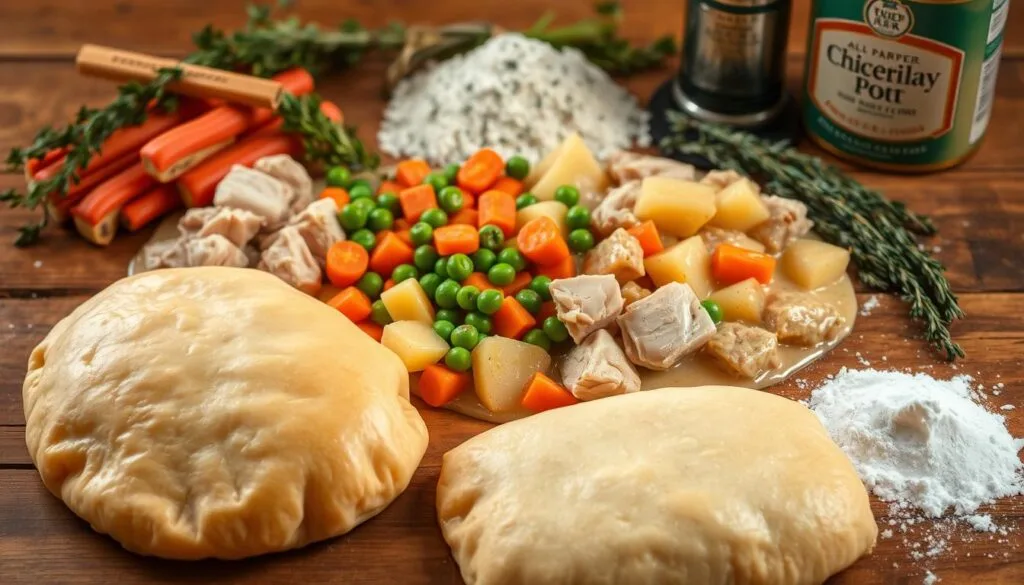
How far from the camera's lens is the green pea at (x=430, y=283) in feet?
14.5

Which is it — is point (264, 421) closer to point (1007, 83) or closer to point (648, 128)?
point (648, 128)

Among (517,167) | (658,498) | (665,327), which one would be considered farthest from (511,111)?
(658,498)

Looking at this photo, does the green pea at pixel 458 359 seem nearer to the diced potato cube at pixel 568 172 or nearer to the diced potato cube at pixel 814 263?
the diced potato cube at pixel 568 172

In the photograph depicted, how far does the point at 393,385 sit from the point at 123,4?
3.78m

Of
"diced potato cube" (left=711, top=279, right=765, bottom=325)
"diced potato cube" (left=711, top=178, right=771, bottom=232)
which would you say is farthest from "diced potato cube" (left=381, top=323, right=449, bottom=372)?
"diced potato cube" (left=711, top=178, right=771, bottom=232)

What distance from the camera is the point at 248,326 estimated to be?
3.85 metres

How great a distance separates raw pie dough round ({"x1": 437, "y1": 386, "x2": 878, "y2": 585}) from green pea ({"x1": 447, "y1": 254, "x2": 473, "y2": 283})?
0.88 metres

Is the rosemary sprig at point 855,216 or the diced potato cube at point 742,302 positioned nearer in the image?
the diced potato cube at point 742,302

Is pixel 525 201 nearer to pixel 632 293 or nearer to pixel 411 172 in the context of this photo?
pixel 411 172

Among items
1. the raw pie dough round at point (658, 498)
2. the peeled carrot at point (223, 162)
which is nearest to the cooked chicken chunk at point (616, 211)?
the raw pie dough round at point (658, 498)

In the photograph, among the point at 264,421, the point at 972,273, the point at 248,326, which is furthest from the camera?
the point at 972,273

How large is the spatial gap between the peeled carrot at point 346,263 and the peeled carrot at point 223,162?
0.75 meters

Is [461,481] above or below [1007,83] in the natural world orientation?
below

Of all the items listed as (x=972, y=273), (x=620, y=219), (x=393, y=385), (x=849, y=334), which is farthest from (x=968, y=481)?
(x=393, y=385)
